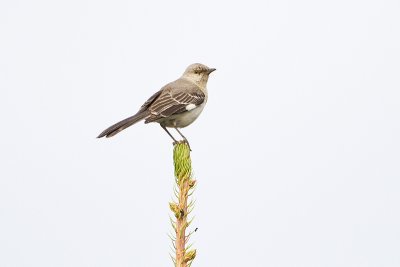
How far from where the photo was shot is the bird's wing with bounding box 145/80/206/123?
8.55 metres

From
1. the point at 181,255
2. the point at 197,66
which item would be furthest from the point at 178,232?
the point at 197,66

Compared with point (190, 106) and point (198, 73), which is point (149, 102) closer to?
point (190, 106)

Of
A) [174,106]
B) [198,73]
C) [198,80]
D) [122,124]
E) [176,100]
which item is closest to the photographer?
[122,124]

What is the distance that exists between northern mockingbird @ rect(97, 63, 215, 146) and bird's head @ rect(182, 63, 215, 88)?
0.21 metres

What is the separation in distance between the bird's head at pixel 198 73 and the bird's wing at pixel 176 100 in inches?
24.7

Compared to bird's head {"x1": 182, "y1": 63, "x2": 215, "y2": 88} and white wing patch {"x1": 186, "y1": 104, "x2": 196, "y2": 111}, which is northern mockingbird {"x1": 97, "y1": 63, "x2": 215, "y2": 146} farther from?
bird's head {"x1": 182, "y1": 63, "x2": 215, "y2": 88}

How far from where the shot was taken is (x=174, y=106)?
8859 millimetres

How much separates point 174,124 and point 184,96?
51 cm

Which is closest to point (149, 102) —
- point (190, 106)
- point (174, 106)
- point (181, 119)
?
point (174, 106)

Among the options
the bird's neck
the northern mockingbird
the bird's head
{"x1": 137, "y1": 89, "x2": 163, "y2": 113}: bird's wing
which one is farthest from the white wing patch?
the bird's head

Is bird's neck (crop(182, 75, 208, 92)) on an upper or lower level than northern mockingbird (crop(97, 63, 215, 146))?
upper

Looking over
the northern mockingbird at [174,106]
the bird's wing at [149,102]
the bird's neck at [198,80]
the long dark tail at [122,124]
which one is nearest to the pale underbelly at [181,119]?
the northern mockingbird at [174,106]

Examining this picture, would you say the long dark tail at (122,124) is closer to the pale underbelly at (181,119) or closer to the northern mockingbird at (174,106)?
the northern mockingbird at (174,106)

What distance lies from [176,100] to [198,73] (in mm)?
2064
